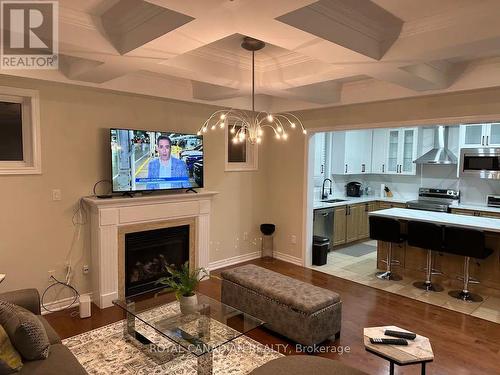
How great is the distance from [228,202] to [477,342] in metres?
3.63

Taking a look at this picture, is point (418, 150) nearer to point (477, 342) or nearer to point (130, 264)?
point (477, 342)

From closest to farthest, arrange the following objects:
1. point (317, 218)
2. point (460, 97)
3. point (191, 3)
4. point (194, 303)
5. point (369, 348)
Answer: point (191, 3) → point (369, 348) → point (194, 303) → point (460, 97) → point (317, 218)

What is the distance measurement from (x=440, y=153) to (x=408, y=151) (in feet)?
2.53

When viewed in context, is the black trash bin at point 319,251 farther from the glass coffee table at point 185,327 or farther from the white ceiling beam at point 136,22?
the white ceiling beam at point 136,22

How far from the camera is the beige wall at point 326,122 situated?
3918 millimetres

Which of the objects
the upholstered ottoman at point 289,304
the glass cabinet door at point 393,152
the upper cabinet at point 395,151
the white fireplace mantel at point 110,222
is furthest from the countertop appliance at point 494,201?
the white fireplace mantel at point 110,222

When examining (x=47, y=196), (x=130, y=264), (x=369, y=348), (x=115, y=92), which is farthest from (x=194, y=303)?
(x=115, y=92)

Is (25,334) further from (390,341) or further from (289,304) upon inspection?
(390,341)

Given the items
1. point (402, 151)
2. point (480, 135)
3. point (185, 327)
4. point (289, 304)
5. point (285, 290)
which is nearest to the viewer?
point (185, 327)

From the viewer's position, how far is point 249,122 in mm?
4004

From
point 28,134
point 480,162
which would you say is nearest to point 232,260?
point 28,134

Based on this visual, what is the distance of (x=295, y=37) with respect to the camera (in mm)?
2268

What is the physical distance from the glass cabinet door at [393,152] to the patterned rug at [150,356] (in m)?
5.41

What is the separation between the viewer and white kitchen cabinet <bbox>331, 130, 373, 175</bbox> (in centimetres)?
720
